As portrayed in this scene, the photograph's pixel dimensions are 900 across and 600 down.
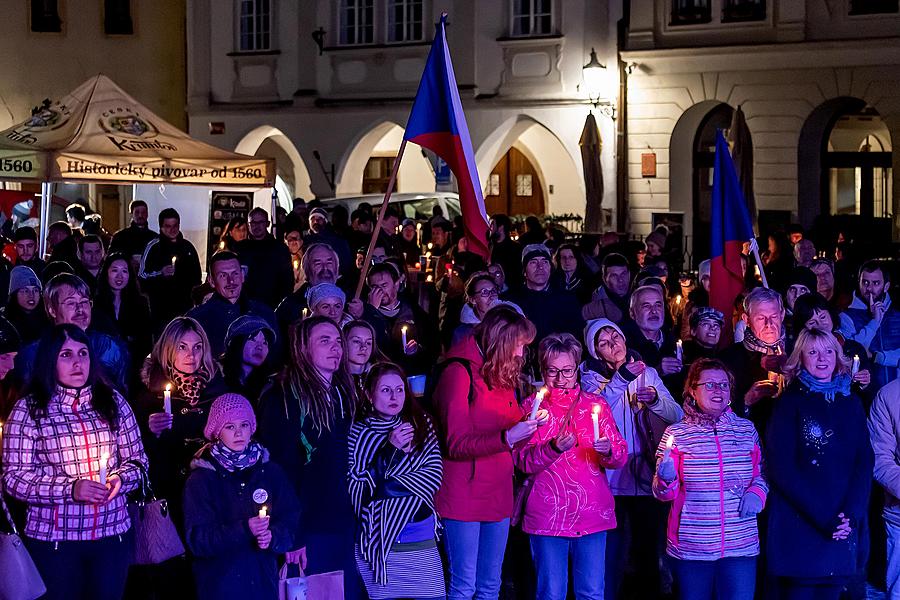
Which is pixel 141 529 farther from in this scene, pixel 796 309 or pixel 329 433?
pixel 796 309

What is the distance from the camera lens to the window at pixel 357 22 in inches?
1141

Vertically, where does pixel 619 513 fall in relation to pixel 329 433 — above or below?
below

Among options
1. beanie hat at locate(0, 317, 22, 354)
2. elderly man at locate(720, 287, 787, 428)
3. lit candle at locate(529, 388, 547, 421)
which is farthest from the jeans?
elderly man at locate(720, 287, 787, 428)

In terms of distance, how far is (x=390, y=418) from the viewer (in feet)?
23.8

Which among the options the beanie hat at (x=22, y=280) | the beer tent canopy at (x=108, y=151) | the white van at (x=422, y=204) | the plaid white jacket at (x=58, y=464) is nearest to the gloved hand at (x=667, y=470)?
the plaid white jacket at (x=58, y=464)

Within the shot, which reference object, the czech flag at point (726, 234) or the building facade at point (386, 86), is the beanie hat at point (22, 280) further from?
the building facade at point (386, 86)

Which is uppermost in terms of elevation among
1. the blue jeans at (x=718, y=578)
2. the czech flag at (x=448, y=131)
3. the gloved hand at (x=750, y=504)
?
the czech flag at (x=448, y=131)

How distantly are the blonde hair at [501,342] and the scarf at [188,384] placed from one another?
1432mm

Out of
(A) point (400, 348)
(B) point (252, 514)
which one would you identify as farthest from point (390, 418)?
(A) point (400, 348)

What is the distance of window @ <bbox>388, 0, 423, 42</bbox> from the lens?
1118 inches

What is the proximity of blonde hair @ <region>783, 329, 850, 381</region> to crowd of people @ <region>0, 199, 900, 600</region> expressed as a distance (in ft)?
0.06

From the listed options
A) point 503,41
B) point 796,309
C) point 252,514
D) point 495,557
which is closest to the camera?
point 252,514

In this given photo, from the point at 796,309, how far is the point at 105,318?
4.50 meters

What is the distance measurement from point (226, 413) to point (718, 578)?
2608 millimetres
